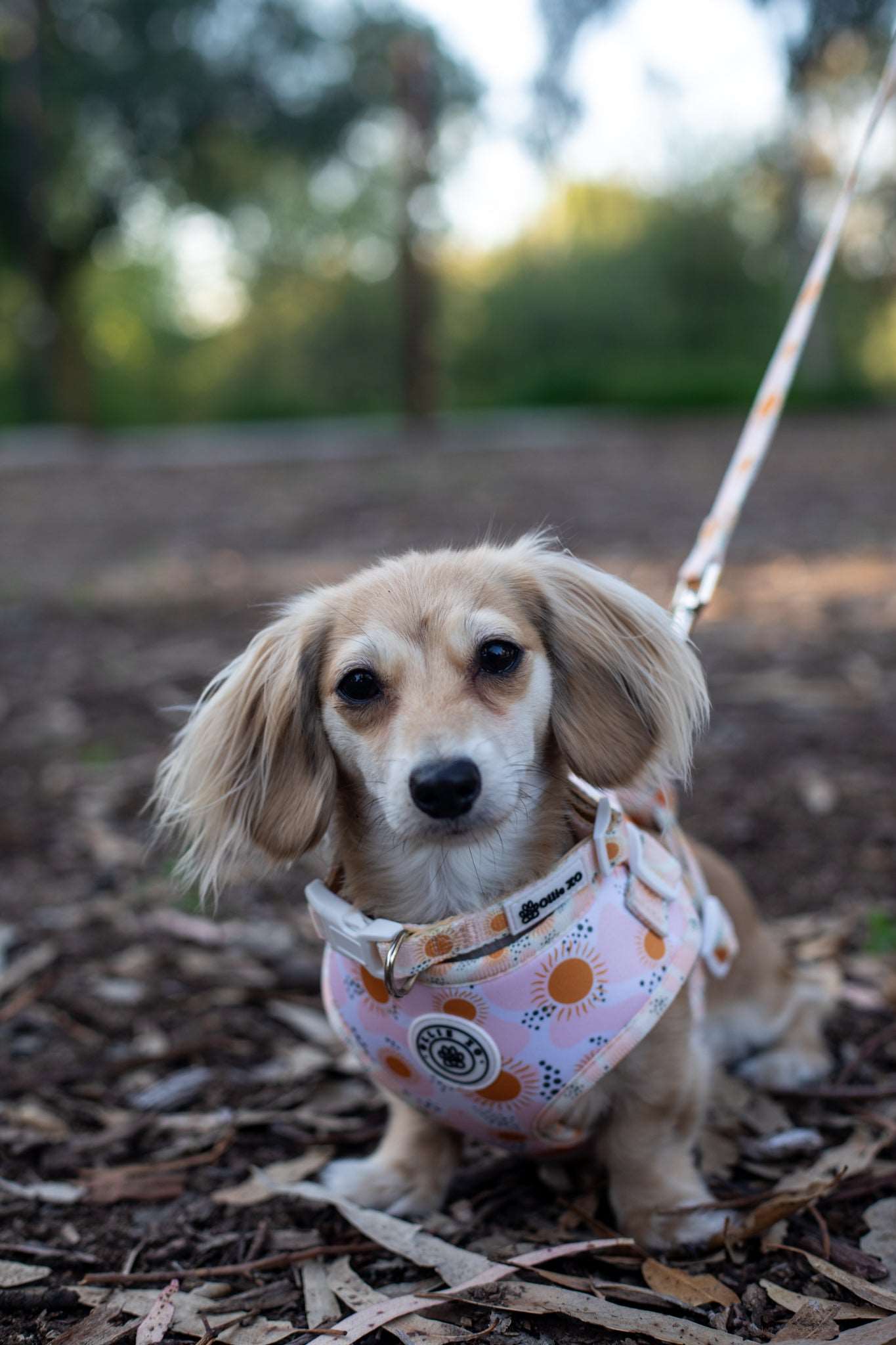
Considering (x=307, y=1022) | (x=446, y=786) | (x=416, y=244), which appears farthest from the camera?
(x=416, y=244)

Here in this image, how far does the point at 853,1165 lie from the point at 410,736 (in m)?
1.32

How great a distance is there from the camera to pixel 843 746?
15.4 feet

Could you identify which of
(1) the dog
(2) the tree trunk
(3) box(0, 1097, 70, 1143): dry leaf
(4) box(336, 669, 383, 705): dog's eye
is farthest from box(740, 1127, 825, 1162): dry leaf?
(2) the tree trunk

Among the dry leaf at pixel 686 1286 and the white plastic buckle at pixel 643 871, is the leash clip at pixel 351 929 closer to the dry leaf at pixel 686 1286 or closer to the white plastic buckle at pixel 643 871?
the white plastic buckle at pixel 643 871

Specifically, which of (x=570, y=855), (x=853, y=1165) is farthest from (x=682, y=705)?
(x=853, y=1165)

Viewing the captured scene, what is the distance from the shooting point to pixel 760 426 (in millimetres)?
2930

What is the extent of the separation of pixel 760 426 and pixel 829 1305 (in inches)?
75.9

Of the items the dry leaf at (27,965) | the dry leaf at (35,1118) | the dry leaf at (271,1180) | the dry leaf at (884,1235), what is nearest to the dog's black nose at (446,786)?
the dry leaf at (271,1180)

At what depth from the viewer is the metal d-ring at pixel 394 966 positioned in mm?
2146

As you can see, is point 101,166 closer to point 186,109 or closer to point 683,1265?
point 186,109

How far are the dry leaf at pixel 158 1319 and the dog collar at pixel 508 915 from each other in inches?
27.1

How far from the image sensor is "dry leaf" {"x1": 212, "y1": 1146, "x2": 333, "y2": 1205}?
2.53 metres

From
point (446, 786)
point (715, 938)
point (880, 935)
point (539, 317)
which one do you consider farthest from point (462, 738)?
point (539, 317)

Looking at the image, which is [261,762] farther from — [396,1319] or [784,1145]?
[784,1145]
